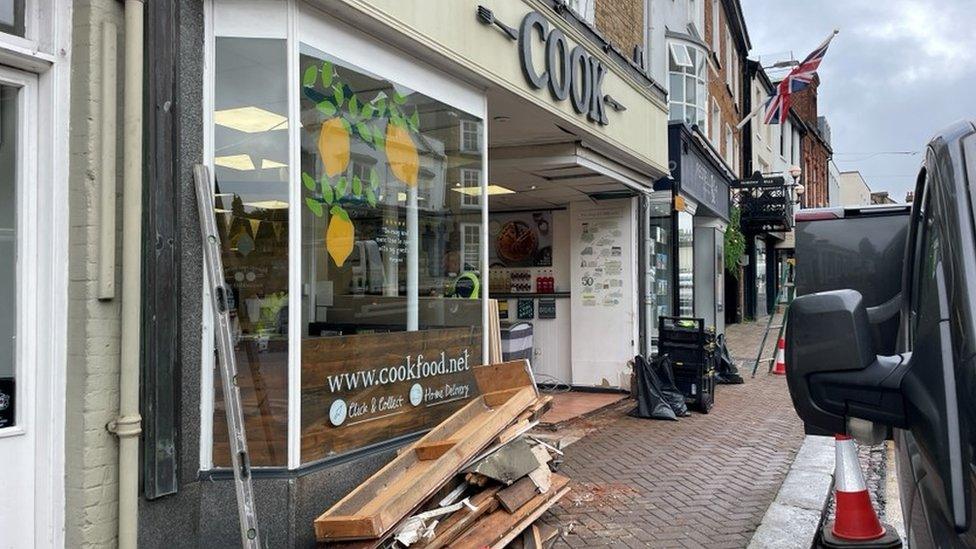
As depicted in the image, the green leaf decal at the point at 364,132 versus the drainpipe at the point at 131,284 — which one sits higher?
the green leaf decal at the point at 364,132

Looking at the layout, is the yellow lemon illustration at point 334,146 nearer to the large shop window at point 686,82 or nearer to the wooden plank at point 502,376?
the wooden plank at point 502,376

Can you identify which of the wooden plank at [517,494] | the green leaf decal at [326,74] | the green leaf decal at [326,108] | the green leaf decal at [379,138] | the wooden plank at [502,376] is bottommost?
the wooden plank at [517,494]

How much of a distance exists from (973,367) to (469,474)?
2887 mm

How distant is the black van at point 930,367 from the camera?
1590 millimetres

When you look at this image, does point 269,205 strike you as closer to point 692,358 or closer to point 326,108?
point 326,108

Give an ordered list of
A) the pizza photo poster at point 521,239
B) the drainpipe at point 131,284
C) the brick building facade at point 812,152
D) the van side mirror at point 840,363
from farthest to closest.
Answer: the brick building facade at point 812,152, the pizza photo poster at point 521,239, the drainpipe at point 131,284, the van side mirror at point 840,363

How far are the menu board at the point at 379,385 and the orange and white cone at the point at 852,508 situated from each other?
8.01ft

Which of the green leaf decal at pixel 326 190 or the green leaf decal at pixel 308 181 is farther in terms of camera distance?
the green leaf decal at pixel 326 190

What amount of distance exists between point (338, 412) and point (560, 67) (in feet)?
12.8

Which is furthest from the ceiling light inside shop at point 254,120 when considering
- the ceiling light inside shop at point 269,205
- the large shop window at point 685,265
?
the large shop window at point 685,265

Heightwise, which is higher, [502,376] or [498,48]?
[498,48]

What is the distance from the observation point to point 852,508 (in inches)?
164

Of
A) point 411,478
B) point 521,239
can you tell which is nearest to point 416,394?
point 411,478

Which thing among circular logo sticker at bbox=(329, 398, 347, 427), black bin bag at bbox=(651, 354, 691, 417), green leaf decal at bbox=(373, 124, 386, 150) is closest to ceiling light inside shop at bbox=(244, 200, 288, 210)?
green leaf decal at bbox=(373, 124, 386, 150)
